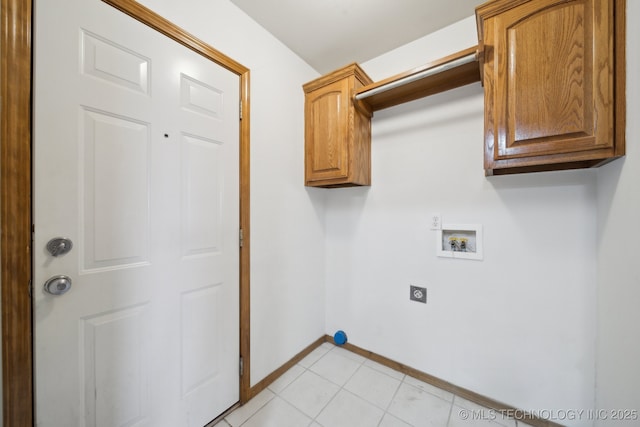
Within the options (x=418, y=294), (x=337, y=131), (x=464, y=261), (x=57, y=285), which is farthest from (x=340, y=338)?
(x=57, y=285)

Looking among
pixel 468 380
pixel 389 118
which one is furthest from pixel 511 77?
pixel 468 380

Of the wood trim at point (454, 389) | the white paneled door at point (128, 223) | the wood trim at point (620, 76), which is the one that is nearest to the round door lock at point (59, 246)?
the white paneled door at point (128, 223)

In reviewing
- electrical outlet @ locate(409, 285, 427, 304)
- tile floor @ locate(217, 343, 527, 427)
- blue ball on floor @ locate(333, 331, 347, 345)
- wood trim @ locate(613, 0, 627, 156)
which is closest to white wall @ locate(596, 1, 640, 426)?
wood trim @ locate(613, 0, 627, 156)

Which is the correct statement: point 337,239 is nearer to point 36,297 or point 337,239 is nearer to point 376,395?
point 376,395

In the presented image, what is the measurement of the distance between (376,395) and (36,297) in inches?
71.9

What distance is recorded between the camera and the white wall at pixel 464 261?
125 centimetres

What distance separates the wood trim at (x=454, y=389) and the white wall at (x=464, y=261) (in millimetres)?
37

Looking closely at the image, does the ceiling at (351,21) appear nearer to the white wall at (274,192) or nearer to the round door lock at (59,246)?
the white wall at (274,192)

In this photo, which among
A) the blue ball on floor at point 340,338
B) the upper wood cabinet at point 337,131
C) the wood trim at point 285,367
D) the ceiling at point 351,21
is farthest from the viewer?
the blue ball on floor at point 340,338

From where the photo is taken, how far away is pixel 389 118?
1.86 metres

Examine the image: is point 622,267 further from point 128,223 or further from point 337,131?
point 128,223

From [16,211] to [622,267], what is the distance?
2261mm

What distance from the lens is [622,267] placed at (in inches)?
36.3

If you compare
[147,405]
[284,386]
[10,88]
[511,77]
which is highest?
[511,77]
